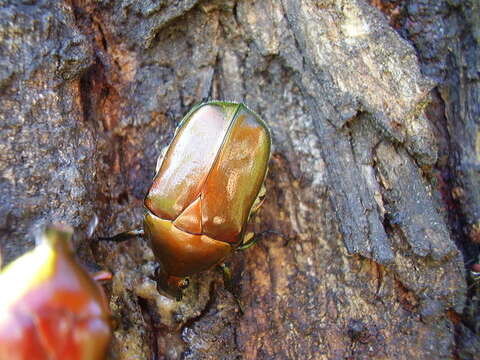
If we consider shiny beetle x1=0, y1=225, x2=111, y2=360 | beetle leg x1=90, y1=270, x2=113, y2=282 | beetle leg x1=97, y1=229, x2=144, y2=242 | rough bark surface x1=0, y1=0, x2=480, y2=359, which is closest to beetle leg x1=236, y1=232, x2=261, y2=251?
rough bark surface x1=0, y1=0, x2=480, y2=359

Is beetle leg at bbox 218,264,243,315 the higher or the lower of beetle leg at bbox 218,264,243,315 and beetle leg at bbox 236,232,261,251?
the lower

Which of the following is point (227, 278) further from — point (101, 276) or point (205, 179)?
point (101, 276)

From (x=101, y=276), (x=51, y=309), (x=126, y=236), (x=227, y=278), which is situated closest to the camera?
(x=51, y=309)

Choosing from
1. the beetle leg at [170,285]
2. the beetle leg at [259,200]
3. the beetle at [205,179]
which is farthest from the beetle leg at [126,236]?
the beetle leg at [259,200]

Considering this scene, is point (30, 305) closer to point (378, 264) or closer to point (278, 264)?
point (278, 264)

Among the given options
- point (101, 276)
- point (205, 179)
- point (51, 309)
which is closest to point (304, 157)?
point (205, 179)

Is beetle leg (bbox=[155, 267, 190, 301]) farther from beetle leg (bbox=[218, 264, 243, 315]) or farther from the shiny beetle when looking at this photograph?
the shiny beetle
